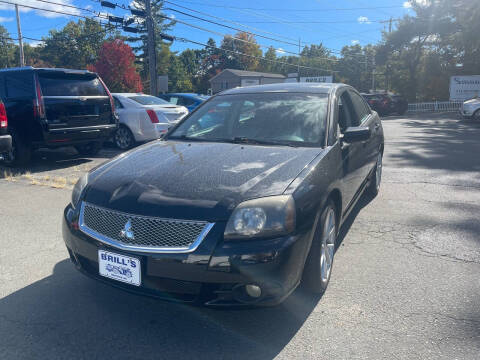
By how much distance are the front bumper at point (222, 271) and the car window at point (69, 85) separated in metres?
5.95

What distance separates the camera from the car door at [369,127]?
447 centimetres

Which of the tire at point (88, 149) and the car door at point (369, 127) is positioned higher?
the car door at point (369, 127)

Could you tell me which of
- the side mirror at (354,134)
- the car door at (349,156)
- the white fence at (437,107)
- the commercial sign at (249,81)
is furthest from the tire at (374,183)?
the commercial sign at (249,81)

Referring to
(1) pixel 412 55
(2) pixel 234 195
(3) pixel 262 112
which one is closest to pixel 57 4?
(3) pixel 262 112

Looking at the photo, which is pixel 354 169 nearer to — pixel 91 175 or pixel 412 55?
pixel 91 175

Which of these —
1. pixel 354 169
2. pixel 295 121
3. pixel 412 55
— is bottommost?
pixel 354 169

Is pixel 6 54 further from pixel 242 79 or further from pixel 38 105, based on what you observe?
pixel 38 105

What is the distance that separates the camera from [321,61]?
76.5 metres

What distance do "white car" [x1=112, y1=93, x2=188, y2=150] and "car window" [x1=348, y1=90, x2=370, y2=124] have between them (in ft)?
16.7

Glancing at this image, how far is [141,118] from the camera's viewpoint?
9.67 m

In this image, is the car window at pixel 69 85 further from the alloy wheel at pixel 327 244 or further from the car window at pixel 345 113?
the alloy wheel at pixel 327 244

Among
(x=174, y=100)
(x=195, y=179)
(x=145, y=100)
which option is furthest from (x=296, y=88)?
(x=174, y=100)

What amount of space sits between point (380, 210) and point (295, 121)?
221 cm

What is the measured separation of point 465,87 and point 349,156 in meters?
31.3
